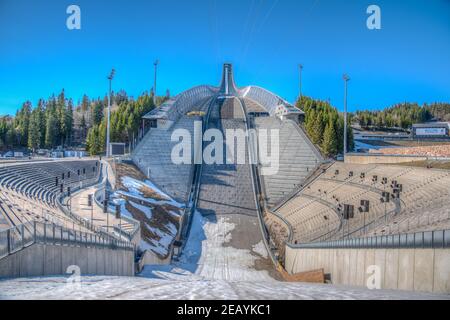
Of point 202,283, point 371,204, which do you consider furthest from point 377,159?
point 202,283

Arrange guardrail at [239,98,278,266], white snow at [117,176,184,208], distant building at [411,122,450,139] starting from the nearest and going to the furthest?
guardrail at [239,98,278,266], white snow at [117,176,184,208], distant building at [411,122,450,139]

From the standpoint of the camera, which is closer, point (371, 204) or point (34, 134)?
point (371, 204)

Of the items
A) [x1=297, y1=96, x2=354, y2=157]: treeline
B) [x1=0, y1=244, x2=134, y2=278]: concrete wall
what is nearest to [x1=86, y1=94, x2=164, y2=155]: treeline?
[x1=297, y1=96, x2=354, y2=157]: treeline

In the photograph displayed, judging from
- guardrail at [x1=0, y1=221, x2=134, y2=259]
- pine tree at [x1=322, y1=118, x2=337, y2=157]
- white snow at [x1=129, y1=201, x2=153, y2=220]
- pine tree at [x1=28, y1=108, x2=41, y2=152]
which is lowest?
white snow at [x1=129, y1=201, x2=153, y2=220]

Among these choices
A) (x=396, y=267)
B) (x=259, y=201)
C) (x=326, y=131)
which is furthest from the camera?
(x=326, y=131)

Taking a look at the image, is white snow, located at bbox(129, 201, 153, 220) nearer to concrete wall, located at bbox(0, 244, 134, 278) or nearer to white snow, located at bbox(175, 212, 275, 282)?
white snow, located at bbox(175, 212, 275, 282)

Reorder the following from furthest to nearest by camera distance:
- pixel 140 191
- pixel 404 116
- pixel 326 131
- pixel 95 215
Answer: pixel 404 116 < pixel 326 131 < pixel 140 191 < pixel 95 215

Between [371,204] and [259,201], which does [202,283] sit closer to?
[371,204]
